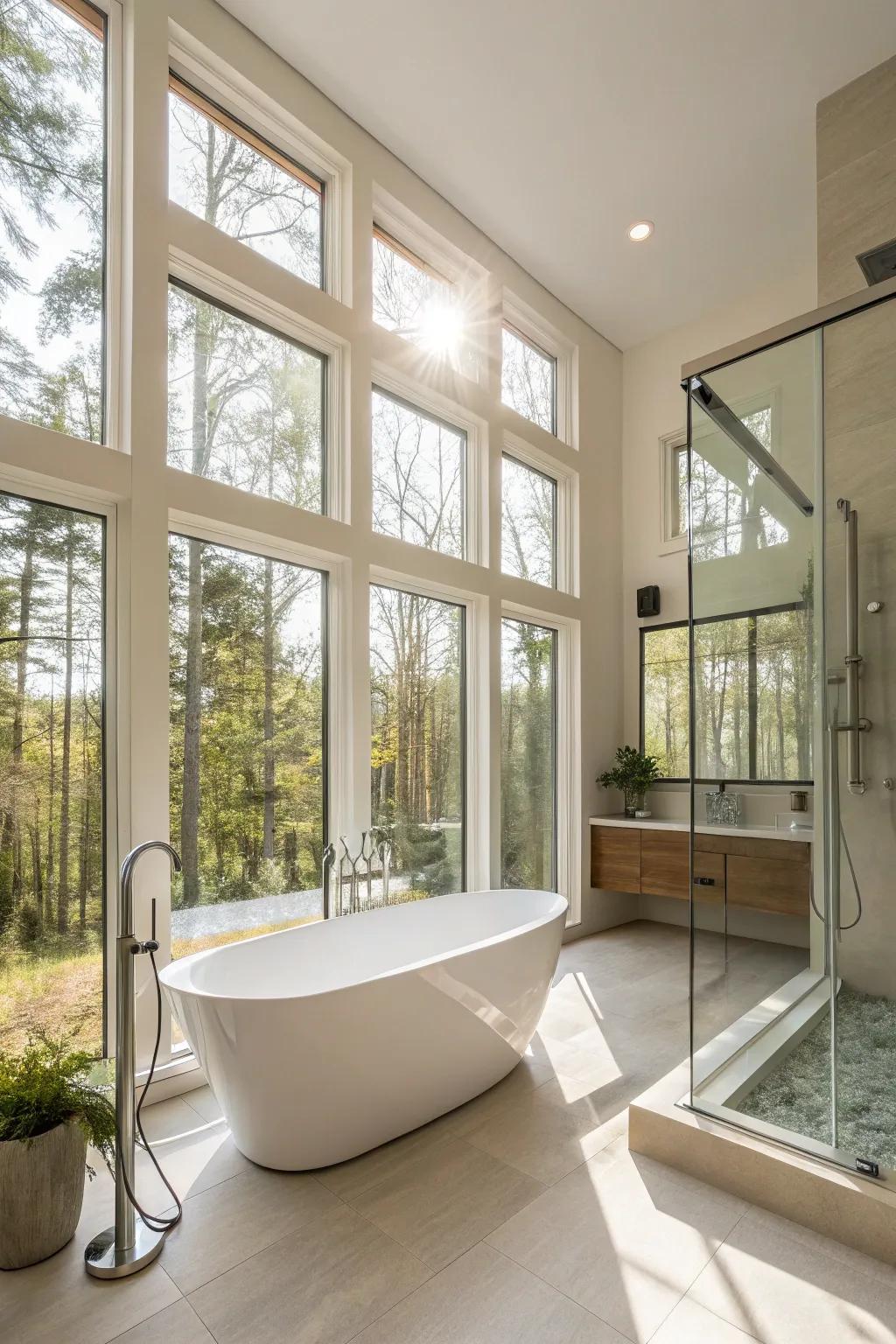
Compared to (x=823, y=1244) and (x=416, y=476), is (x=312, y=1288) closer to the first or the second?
(x=823, y=1244)

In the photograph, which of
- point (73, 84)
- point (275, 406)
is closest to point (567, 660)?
point (275, 406)

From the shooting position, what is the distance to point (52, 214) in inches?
98.1

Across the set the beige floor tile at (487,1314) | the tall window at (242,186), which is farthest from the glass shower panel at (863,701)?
the tall window at (242,186)

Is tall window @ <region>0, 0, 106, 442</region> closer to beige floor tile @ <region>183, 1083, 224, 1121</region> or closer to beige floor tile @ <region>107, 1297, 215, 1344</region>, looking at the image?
beige floor tile @ <region>183, 1083, 224, 1121</region>

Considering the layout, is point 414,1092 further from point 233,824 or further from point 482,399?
point 482,399

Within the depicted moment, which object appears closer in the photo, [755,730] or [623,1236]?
[623,1236]

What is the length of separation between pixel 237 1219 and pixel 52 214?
3.13 metres

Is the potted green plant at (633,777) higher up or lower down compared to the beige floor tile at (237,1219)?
higher up

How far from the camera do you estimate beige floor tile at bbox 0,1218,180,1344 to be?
156 centimetres

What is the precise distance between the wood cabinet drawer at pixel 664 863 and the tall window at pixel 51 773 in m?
3.15

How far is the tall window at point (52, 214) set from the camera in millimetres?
2391

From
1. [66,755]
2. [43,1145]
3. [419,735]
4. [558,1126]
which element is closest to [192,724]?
[66,755]

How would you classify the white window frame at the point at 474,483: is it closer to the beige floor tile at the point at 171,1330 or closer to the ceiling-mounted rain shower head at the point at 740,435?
the ceiling-mounted rain shower head at the point at 740,435

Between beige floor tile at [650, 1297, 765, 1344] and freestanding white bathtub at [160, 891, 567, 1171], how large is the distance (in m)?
0.89
